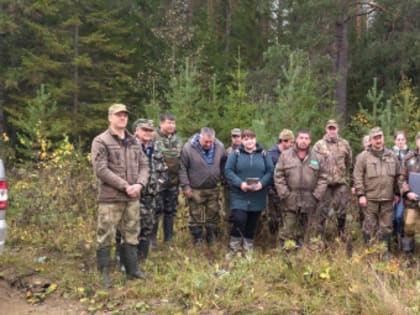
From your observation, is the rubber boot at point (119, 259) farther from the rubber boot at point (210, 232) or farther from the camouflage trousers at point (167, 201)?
the rubber boot at point (210, 232)

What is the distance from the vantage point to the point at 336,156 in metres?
7.22

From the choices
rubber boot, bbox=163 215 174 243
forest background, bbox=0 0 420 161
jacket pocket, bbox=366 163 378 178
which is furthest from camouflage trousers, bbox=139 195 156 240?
forest background, bbox=0 0 420 161

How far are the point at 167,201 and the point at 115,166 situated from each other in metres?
1.78

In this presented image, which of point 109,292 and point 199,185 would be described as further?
point 199,185

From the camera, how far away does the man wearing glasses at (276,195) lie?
7.15 metres

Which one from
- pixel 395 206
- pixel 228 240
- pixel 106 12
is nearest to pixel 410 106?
pixel 395 206

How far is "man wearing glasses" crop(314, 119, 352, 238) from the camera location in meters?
6.96

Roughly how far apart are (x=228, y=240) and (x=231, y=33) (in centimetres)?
1932

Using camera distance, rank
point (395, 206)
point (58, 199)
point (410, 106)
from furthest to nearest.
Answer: point (410, 106) < point (58, 199) < point (395, 206)

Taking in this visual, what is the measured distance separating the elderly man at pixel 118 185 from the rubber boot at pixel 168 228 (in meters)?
1.49

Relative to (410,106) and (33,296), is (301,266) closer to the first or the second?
(33,296)

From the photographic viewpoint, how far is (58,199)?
8.84 m

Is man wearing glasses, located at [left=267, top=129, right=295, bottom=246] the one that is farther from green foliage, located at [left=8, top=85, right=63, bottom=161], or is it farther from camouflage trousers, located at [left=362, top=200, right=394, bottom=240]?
green foliage, located at [left=8, top=85, right=63, bottom=161]

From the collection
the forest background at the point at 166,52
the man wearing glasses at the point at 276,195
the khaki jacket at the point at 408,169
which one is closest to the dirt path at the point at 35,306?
the man wearing glasses at the point at 276,195
